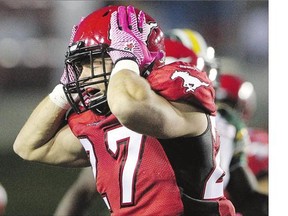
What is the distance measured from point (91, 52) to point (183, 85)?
210 mm

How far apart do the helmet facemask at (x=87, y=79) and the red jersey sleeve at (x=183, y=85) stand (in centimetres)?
11

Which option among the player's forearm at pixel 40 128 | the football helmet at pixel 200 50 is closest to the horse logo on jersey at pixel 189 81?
the player's forearm at pixel 40 128

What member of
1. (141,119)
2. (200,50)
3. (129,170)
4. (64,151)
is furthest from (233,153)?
(141,119)

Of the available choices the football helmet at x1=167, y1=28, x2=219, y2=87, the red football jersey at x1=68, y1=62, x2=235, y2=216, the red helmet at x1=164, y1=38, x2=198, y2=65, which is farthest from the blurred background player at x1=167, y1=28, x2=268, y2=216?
the red football jersey at x1=68, y1=62, x2=235, y2=216

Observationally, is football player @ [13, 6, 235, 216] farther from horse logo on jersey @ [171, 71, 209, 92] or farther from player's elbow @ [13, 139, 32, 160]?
player's elbow @ [13, 139, 32, 160]

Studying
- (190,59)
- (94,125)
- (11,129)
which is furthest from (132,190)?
(11,129)

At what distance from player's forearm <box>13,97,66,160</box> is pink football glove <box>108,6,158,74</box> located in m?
0.25

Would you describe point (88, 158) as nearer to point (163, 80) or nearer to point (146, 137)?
point (146, 137)

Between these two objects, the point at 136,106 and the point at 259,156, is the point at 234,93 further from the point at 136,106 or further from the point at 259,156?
the point at 136,106

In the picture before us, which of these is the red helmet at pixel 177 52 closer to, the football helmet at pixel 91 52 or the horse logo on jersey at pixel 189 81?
the football helmet at pixel 91 52

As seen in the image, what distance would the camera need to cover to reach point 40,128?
157 centimetres

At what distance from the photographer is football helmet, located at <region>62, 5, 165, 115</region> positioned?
1371mm

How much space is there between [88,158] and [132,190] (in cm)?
23

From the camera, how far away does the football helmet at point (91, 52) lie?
137 cm
